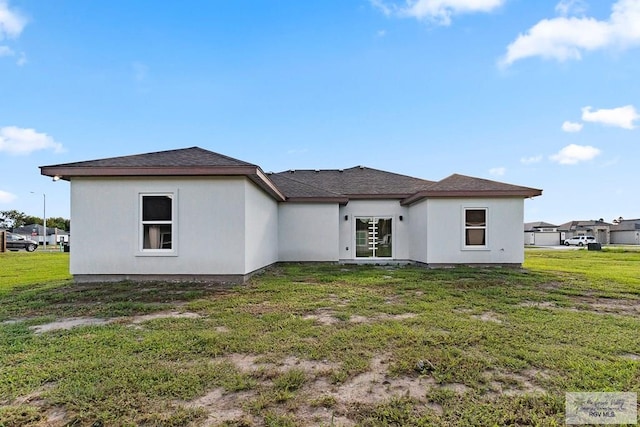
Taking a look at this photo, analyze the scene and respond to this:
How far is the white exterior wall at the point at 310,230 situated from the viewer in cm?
1241

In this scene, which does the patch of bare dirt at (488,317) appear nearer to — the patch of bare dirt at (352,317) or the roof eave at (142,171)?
the patch of bare dirt at (352,317)

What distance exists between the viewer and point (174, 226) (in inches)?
314

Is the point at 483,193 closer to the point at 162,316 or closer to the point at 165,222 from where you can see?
the point at 165,222

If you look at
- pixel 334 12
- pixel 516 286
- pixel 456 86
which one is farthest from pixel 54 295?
pixel 456 86

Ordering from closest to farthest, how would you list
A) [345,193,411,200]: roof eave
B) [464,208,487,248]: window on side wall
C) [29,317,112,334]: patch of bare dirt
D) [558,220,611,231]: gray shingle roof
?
[29,317,112,334]: patch of bare dirt, [464,208,487,248]: window on side wall, [345,193,411,200]: roof eave, [558,220,611,231]: gray shingle roof

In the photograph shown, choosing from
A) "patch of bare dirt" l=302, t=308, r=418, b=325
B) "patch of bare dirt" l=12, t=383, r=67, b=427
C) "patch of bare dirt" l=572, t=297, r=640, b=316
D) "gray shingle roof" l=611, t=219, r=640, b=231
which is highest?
"gray shingle roof" l=611, t=219, r=640, b=231

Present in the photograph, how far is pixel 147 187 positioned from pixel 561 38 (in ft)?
45.2

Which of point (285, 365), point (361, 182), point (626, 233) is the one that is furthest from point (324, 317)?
point (626, 233)

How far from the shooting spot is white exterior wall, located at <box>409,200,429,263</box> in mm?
11149

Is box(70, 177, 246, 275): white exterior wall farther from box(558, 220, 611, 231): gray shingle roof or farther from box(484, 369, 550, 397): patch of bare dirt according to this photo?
box(558, 220, 611, 231): gray shingle roof

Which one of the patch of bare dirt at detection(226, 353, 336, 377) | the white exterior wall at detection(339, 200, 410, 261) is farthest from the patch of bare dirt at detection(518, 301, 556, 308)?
the white exterior wall at detection(339, 200, 410, 261)

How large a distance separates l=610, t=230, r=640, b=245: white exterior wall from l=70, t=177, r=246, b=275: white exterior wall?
59.8m

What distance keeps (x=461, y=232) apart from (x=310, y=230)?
5131 millimetres

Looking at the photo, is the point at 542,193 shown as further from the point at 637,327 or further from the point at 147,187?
the point at 147,187
